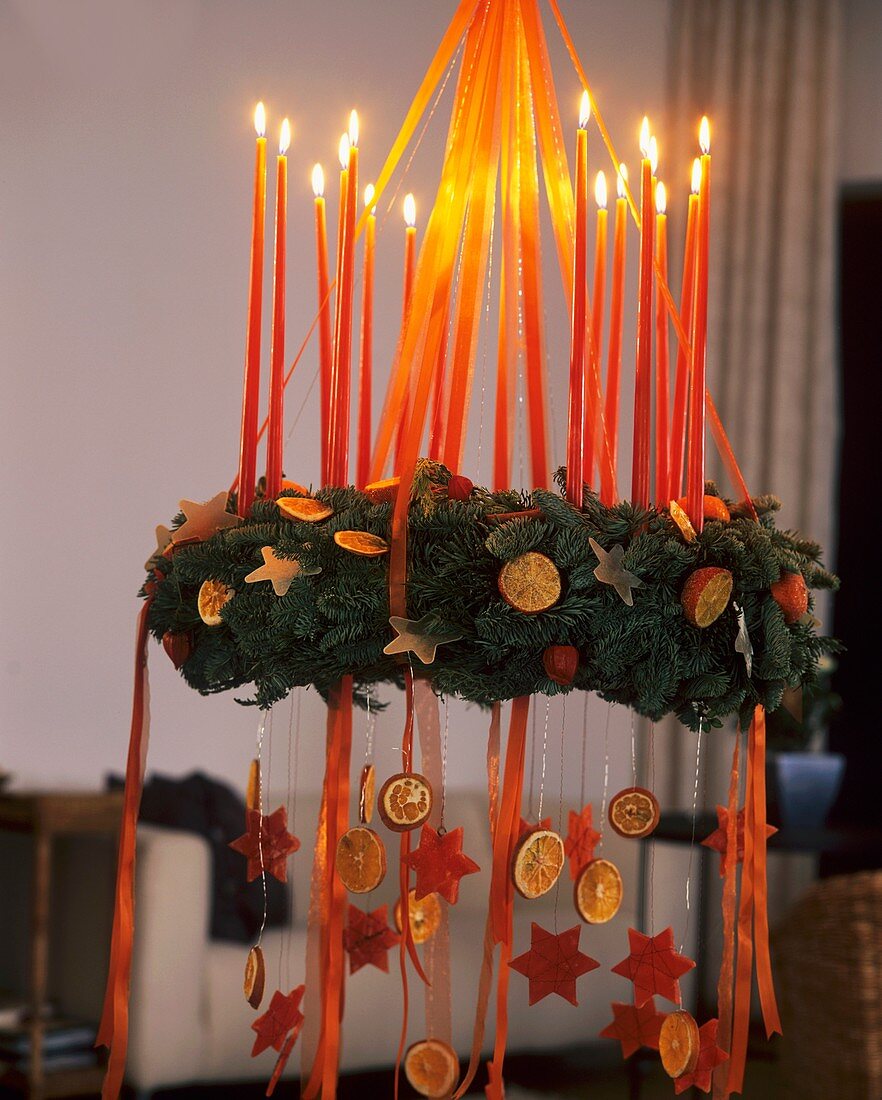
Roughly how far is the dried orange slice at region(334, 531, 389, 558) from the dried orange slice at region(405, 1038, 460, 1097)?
49cm

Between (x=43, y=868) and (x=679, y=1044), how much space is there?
1.90m

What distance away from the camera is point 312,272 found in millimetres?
3293

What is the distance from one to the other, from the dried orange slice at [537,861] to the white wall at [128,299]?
80.8 inches

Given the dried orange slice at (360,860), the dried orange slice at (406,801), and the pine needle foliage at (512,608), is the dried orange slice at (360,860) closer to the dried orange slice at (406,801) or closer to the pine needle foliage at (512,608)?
the dried orange slice at (406,801)

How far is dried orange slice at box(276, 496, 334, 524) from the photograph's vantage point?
2.90 ft

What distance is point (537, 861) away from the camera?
1005mm

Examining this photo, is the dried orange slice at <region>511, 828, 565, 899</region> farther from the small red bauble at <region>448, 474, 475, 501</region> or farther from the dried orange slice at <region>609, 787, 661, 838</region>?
the small red bauble at <region>448, 474, 475, 501</region>

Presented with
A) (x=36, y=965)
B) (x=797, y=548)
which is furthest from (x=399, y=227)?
(x=797, y=548)

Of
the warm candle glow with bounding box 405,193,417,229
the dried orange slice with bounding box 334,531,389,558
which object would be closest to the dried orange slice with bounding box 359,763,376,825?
the dried orange slice with bounding box 334,531,389,558

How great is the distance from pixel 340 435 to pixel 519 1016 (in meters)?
2.48

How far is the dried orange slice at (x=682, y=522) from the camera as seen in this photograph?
2.84 feet

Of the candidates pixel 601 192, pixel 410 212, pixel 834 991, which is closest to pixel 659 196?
pixel 601 192

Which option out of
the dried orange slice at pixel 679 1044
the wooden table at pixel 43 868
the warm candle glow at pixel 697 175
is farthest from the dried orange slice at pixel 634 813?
the wooden table at pixel 43 868

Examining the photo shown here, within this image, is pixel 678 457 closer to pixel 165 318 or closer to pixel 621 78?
pixel 165 318
